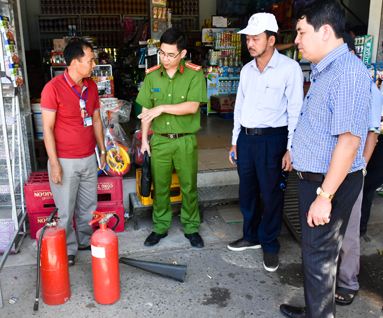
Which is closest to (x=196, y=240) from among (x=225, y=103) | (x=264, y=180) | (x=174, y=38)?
(x=264, y=180)

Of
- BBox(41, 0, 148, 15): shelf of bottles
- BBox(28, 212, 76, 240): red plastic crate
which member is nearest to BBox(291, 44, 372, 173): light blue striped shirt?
BBox(28, 212, 76, 240): red plastic crate

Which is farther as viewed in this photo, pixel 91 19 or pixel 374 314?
pixel 91 19

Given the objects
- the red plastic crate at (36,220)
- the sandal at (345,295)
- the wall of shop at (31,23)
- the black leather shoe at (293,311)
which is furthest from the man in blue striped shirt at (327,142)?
the wall of shop at (31,23)

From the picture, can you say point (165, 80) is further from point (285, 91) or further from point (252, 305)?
point (252, 305)

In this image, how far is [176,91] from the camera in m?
2.94

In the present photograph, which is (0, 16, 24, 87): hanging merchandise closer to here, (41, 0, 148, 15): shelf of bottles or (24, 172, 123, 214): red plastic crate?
(24, 172, 123, 214): red plastic crate

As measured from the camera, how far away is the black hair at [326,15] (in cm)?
163

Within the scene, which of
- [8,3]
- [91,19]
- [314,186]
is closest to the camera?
[314,186]

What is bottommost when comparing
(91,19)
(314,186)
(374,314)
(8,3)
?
(374,314)

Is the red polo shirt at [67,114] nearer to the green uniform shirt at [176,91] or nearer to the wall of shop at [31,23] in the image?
the green uniform shirt at [176,91]

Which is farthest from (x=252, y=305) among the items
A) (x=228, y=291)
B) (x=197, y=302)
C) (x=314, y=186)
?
(x=314, y=186)

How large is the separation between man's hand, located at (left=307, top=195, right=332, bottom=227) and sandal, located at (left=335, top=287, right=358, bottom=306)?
98 centimetres

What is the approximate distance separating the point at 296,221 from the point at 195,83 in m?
1.66

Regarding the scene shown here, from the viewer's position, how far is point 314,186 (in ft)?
6.10
